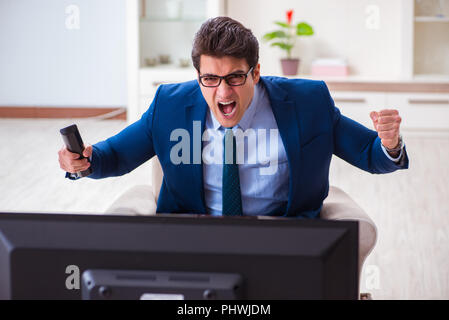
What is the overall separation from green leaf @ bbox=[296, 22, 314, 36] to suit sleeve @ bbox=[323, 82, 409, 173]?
369cm

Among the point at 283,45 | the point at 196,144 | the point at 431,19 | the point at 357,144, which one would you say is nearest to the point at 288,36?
the point at 283,45

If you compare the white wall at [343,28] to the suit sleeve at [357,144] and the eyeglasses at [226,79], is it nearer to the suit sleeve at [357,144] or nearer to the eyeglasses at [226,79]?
→ the suit sleeve at [357,144]

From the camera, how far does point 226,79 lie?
5.26ft

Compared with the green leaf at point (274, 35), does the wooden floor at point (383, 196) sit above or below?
below

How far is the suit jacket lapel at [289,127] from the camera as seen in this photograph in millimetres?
1762

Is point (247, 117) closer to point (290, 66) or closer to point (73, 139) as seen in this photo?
point (73, 139)

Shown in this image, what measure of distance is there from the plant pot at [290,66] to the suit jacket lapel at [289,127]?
148 inches

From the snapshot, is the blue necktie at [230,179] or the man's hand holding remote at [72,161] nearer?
the man's hand holding remote at [72,161]

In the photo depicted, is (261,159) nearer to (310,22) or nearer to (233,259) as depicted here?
(233,259)

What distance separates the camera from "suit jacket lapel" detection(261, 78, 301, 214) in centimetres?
176

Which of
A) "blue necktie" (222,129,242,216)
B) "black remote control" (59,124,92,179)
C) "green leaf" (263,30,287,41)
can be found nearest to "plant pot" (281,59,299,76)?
"green leaf" (263,30,287,41)

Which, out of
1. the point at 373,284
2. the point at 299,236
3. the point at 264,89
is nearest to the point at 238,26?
the point at 264,89

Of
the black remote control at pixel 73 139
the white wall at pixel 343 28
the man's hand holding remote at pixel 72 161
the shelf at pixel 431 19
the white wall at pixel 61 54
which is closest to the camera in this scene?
the black remote control at pixel 73 139

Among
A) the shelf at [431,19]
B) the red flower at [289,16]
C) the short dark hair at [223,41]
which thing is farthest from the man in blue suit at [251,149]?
the shelf at [431,19]
